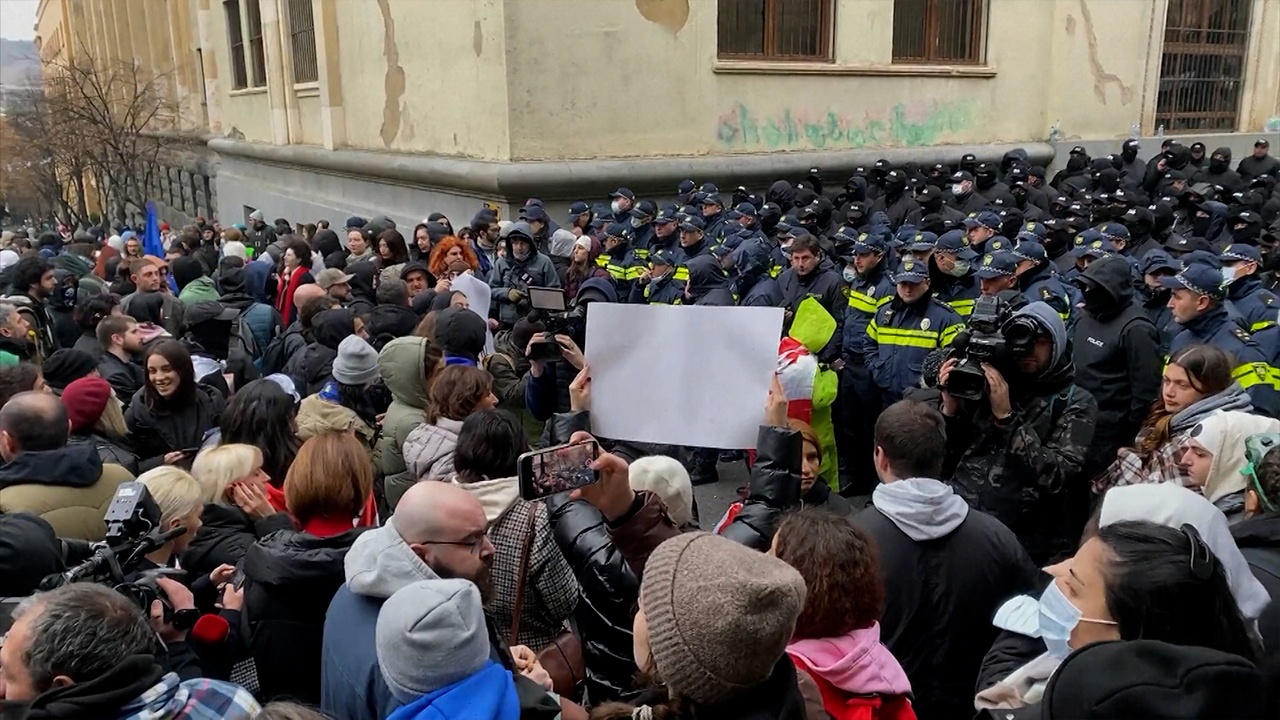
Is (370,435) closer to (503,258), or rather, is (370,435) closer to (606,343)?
(606,343)

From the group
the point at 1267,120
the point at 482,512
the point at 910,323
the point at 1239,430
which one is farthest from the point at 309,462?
the point at 1267,120

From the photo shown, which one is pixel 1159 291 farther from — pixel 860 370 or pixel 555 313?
pixel 555 313

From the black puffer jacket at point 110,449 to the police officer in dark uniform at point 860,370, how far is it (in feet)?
14.9

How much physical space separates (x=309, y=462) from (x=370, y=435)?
1.68m

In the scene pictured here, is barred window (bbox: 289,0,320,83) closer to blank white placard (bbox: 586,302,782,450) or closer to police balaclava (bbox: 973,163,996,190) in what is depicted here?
police balaclava (bbox: 973,163,996,190)

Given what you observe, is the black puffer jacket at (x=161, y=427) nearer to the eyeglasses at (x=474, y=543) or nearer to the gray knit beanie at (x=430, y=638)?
the eyeglasses at (x=474, y=543)

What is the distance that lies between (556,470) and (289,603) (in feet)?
2.99

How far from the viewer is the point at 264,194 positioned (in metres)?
22.6

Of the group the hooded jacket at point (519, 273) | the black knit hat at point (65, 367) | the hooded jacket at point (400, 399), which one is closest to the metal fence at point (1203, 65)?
the hooded jacket at point (519, 273)

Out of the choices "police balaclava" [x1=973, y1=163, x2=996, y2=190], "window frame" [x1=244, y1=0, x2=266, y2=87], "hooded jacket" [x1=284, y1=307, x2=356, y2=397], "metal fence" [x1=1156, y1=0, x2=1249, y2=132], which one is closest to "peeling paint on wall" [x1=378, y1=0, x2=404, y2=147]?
"police balaclava" [x1=973, y1=163, x2=996, y2=190]

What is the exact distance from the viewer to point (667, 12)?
12648 mm

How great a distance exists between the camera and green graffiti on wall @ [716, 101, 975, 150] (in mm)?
13750

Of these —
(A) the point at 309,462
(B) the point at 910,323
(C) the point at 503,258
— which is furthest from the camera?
(C) the point at 503,258

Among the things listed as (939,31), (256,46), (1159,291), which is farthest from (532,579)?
(256,46)
